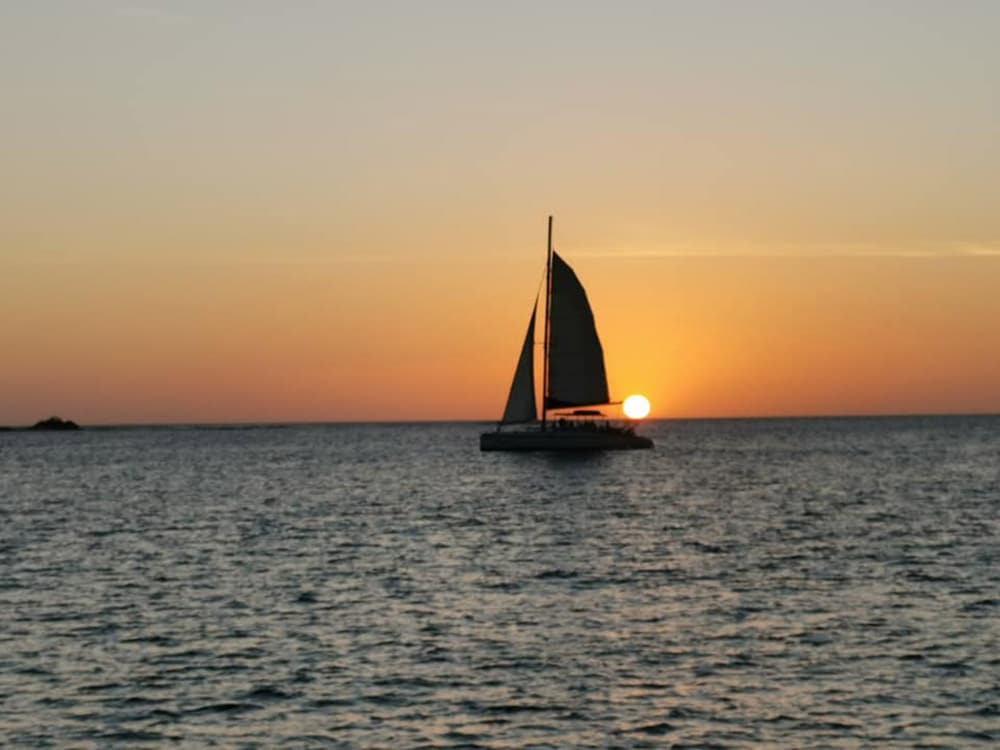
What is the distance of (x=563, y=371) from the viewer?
130875 mm

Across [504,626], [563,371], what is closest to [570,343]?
[563,371]

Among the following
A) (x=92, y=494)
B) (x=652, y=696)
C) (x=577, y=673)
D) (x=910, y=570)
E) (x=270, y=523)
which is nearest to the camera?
(x=652, y=696)

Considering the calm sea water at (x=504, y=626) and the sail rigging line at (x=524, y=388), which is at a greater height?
the sail rigging line at (x=524, y=388)

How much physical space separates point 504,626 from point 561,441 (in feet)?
311

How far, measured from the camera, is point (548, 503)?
85.8m

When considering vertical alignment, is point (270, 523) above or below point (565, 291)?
below

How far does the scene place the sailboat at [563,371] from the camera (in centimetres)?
13038

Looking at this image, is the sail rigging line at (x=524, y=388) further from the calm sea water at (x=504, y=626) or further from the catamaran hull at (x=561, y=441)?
the calm sea water at (x=504, y=626)

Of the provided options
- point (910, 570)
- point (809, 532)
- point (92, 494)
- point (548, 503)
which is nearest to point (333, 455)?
point (92, 494)

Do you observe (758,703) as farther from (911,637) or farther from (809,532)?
(809,532)

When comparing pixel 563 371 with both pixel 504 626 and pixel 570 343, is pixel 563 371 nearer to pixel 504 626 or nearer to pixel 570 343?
pixel 570 343

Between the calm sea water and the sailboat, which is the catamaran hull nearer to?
the sailboat

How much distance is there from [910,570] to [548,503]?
125ft

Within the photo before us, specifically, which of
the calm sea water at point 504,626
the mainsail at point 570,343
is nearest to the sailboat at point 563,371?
the mainsail at point 570,343
